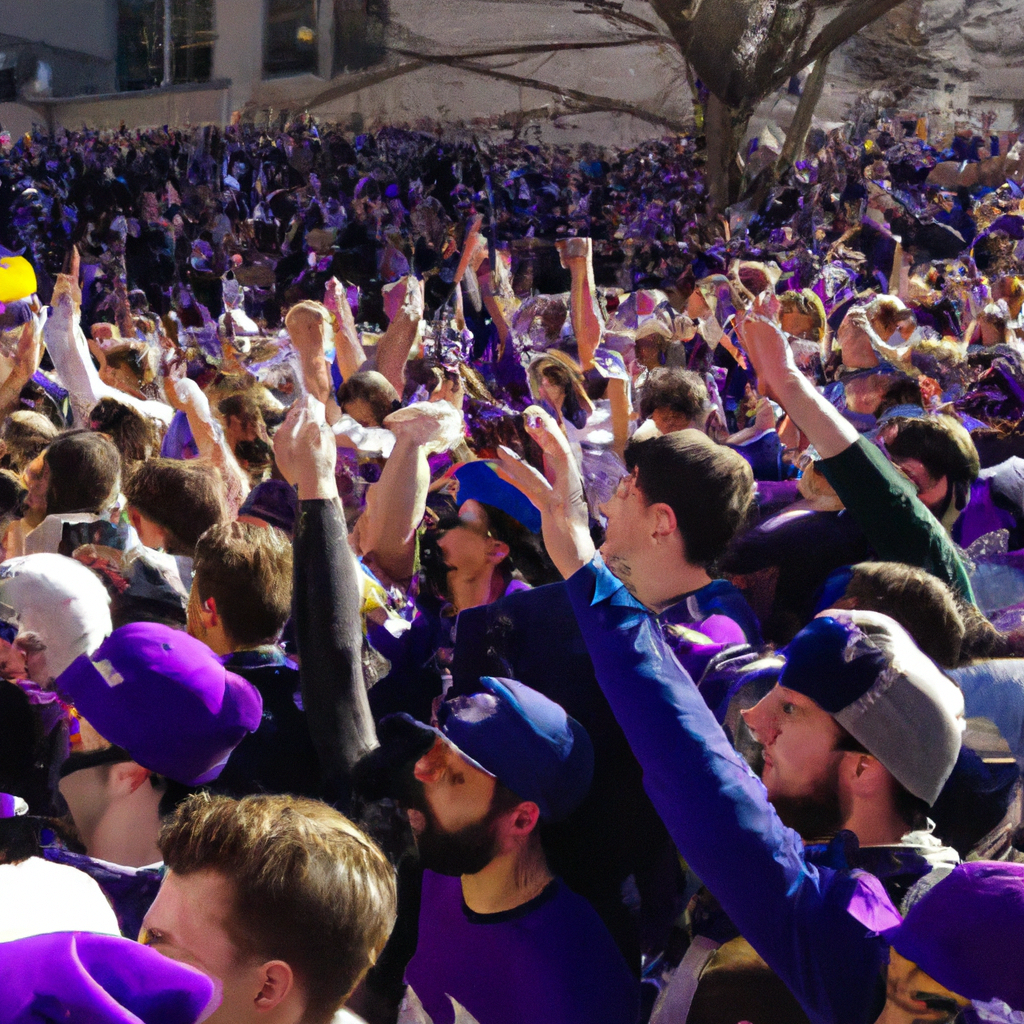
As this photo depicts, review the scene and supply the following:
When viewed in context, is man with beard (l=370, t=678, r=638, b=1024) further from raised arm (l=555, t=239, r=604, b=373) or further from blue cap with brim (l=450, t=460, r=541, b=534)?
raised arm (l=555, t=239, r=604, b=373)

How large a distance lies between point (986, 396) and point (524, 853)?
318 cm

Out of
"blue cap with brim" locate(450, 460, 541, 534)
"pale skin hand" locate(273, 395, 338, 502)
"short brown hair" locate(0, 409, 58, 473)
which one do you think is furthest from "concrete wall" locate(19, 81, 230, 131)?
"pale skin hand" locate(273, 395, 338, 502)

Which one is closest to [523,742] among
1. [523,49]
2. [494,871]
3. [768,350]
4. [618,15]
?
[494,871]

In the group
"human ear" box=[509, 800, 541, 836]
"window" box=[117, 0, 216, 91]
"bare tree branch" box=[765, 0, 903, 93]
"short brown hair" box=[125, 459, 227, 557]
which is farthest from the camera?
"window" box=[117, 0, 216, 91]

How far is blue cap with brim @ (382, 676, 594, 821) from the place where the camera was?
153 cm

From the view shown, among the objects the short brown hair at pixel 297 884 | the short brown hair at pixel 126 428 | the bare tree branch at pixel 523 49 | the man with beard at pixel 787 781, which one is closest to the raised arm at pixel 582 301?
the short brown hair at pixel 126 428

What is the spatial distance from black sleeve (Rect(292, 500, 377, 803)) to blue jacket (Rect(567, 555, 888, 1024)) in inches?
18.1

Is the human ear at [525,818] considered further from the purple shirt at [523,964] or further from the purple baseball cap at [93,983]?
the purple baseball cap at [93,983]

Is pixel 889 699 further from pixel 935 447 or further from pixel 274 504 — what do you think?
pixel 274 504

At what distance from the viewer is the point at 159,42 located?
853 inches

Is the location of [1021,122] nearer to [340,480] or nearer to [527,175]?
[527,175]

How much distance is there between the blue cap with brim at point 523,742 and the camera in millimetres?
1530

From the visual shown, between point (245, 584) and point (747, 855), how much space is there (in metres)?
1.00

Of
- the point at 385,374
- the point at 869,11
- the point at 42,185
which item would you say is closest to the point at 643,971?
the point at 385,374
